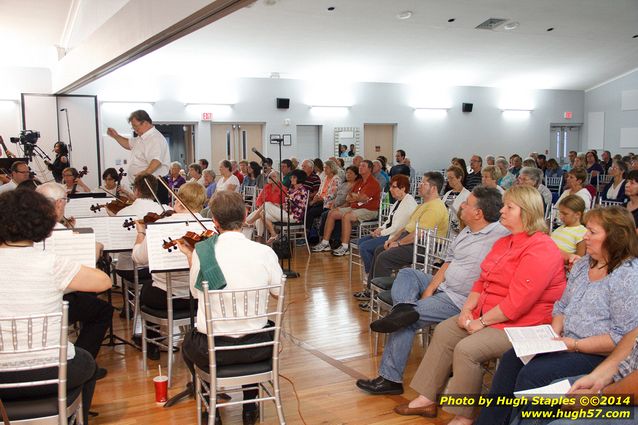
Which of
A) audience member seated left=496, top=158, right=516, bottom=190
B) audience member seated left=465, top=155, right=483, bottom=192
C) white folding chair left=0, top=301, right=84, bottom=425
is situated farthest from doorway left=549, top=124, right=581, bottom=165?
white folding chair left=0, top=301, right=84, bottom=425

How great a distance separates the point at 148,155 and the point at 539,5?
276 inches

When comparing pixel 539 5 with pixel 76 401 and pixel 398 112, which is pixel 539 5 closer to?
pixel 398 112

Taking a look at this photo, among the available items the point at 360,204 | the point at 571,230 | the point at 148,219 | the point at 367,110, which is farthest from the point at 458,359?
the point at 367,110

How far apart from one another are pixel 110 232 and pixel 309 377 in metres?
1.68

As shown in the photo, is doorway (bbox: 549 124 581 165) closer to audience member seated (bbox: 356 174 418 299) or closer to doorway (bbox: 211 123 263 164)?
doorway (bbox: 211 123 263 164)

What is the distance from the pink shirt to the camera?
8.87 ft

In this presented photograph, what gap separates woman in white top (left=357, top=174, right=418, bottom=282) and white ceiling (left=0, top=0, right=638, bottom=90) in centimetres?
417

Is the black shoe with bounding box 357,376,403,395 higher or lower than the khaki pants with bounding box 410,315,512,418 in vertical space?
lower

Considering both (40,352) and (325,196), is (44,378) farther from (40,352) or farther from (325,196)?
(325,196)

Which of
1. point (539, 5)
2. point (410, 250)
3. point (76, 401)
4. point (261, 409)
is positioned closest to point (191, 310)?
point (261, 409)

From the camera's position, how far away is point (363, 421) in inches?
118

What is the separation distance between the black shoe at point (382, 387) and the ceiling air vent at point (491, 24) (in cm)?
818

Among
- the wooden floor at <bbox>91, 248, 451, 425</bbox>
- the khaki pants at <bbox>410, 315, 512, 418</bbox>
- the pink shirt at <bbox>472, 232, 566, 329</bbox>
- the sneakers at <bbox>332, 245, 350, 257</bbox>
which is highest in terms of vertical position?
the pink shirt at <bbox>472, 232, 566, 329</bbox>

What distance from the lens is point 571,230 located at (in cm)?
364
